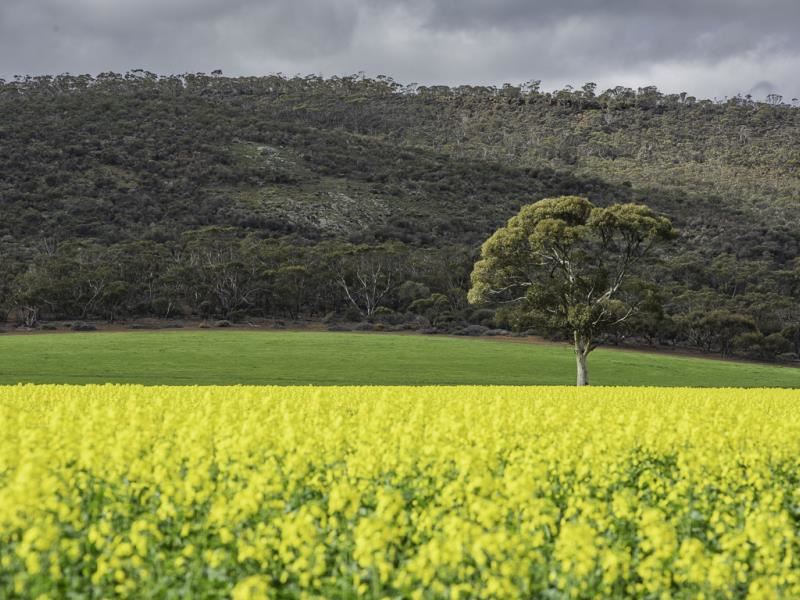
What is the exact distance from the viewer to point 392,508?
7.14 meters

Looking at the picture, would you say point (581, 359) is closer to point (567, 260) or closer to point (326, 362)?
point (567, 260)

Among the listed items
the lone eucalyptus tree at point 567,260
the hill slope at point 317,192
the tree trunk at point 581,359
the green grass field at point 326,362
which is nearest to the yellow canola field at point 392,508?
the tree trunk at point 581,359

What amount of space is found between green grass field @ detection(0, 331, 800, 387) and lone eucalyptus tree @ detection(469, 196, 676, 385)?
3876 mm

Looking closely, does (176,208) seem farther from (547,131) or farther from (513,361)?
(547,131)

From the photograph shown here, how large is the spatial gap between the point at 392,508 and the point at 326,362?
40426 millimetres

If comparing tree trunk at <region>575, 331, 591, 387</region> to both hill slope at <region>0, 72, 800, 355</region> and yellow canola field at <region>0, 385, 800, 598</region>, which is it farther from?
hill slope at <region>0, 72, 800, 355</region>

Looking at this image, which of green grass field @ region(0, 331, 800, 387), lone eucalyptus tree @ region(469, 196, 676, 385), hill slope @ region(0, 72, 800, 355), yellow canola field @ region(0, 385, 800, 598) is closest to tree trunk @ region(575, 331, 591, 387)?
lone eucalyptus tree @ region(469, 196, 676, 385)

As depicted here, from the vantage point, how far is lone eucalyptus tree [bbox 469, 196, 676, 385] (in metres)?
40.1

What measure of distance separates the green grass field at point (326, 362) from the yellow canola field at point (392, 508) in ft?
82.9

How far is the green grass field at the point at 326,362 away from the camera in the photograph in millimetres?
40594

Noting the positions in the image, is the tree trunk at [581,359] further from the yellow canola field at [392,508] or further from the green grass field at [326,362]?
the yellow canola field at [392,508]

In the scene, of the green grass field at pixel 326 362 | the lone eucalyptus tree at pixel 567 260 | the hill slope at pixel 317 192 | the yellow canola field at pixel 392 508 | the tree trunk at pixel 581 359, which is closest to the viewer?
the yellow canola field at pixel 392 508

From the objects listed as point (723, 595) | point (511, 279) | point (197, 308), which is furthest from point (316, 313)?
point (723, 595)

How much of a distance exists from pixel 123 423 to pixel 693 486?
8366 millimetres
